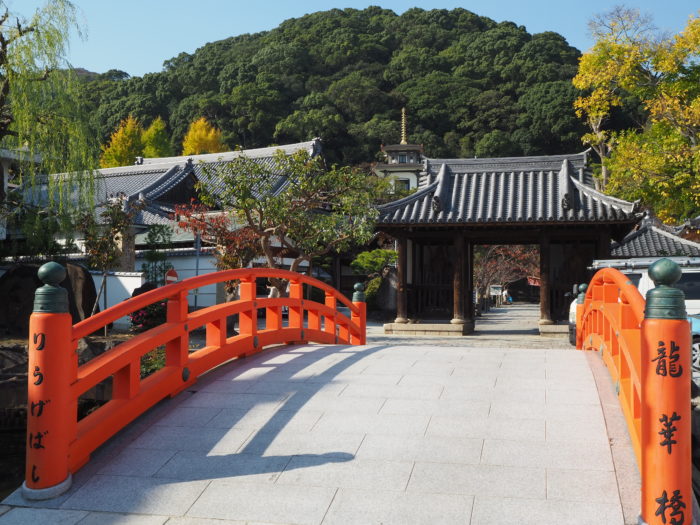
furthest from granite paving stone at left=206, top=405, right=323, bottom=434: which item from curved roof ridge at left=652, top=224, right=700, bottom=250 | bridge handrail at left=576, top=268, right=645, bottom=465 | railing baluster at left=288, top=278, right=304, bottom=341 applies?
curved roof ridge at left=652, top=224, right=700, bottom=250

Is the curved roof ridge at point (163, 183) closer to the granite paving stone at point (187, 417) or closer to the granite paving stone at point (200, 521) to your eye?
the granite paving stone at point (187, 417)

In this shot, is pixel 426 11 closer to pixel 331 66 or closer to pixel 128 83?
pixel 331 66

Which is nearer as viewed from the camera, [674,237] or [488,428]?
[488,428]

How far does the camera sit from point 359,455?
4168mm

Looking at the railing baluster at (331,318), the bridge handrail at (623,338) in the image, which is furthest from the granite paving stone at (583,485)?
the railing baluster at (331,318)

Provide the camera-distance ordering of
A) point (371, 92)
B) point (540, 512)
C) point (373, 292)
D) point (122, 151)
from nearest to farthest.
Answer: point (540, 512) < point (373, 292) < point (122, 151) < point (371, 92)

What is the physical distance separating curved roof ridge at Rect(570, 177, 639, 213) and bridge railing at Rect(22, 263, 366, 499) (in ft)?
36.1

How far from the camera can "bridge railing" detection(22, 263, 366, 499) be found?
12.6ft

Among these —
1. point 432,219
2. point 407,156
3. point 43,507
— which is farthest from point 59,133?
point 407,156

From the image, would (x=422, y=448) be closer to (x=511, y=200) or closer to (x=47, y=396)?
(x=47, y=396)

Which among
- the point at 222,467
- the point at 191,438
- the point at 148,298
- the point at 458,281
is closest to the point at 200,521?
the point at 222,467

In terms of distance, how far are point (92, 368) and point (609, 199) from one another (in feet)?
46.5

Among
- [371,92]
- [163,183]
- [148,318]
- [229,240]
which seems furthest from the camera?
[371,92]

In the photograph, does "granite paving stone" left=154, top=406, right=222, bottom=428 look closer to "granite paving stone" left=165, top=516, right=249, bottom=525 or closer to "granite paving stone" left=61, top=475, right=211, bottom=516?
"granite paving stone" left=61, top=475, right=211, bottom=516
